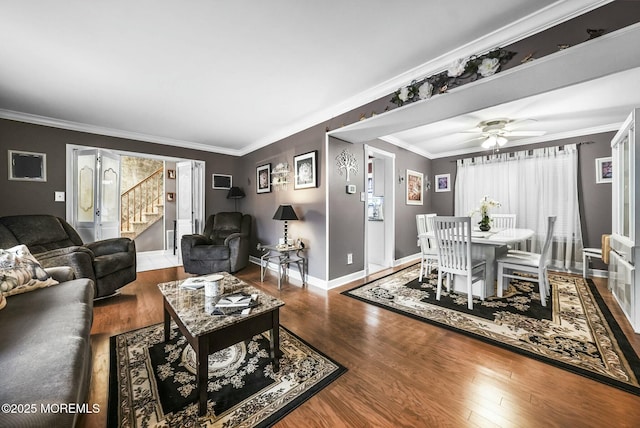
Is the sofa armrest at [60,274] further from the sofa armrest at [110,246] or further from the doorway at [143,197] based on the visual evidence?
the doorway at [143,197]

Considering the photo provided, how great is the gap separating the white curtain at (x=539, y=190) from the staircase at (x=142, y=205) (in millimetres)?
7234

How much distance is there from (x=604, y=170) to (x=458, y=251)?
3.18 metres

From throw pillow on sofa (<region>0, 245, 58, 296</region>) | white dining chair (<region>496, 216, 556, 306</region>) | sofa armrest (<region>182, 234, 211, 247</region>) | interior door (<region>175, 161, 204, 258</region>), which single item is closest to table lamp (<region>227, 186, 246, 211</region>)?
interior door (<region>175, 161, 204, 258</region>)

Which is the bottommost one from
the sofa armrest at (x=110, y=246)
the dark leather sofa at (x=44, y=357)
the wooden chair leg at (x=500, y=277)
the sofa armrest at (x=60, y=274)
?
the wooden chair leg at (x=500, y=277)

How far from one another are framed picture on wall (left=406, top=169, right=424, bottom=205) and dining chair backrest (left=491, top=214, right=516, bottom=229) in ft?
4.50

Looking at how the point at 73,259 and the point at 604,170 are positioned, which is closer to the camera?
the point at 73,259

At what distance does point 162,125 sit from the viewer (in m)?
3.65

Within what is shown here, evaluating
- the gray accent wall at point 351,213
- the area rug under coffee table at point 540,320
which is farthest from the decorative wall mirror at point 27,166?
the area rug under coffee table at point 540,320

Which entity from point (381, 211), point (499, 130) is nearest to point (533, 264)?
point (499, 130)

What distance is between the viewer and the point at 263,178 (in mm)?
4500

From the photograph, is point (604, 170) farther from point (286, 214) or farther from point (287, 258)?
point (287, 258)

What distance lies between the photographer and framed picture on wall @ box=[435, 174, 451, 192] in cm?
532

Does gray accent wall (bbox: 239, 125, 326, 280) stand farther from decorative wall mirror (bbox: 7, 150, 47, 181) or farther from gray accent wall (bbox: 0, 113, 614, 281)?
decorative wall mirror (bbox: 7, 150, 47, 181)

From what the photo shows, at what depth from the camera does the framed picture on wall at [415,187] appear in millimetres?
4859
